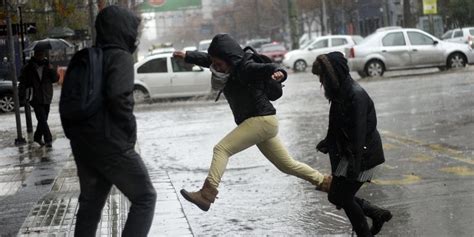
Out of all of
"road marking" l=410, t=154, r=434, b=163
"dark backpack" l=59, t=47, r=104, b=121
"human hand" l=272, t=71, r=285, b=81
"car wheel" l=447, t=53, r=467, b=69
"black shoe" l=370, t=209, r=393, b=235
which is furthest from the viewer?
"car wheel" l=447, t=53, r=467, b=69

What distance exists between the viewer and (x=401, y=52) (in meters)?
28.3

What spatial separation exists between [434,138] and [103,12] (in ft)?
27.2

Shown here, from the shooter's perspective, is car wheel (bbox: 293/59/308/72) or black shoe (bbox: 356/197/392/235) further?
car wheel (bbox: 293/59/308/72)

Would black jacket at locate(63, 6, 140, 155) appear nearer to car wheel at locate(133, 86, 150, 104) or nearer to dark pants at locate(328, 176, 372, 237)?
dark pants at locate(328, 176, 372, 237)

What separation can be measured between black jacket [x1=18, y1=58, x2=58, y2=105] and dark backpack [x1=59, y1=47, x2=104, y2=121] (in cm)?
918

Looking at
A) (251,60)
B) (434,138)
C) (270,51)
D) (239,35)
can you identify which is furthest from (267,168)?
(239,35)

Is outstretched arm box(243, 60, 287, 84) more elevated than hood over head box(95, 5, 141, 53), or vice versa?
hood over head box(95, 5, 141, 53)

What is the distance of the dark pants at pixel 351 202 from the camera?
21.2 feet

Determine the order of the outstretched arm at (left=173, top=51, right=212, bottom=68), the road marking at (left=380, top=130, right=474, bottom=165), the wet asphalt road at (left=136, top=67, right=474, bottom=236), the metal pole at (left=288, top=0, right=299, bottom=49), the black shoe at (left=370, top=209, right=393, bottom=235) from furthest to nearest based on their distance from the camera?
the metal pole at (left=288, top=0, right=299, bottom=49) < the road marking at (left=380, top=130, right=474, bottom=165) < the outstretched arm at (left=173, top=51, right=212, bottom=68) < the wet asphalt road at (left=136, top=67, right=474, bottom=236) < the black shoe at (left=370, top=209, right=393, bottom=235)

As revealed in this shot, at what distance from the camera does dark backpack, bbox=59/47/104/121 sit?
5191 millimetres

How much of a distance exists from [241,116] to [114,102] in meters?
2.47

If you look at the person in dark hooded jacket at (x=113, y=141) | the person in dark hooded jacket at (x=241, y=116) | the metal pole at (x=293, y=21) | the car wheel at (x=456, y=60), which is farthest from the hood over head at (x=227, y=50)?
the metal pole at (x=293, y=21)

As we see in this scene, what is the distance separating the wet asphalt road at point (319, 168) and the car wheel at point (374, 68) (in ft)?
23.8

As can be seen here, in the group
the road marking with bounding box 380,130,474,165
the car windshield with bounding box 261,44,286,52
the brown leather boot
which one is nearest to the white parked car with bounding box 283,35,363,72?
the car windshield with bounding box 261,44,286,52
